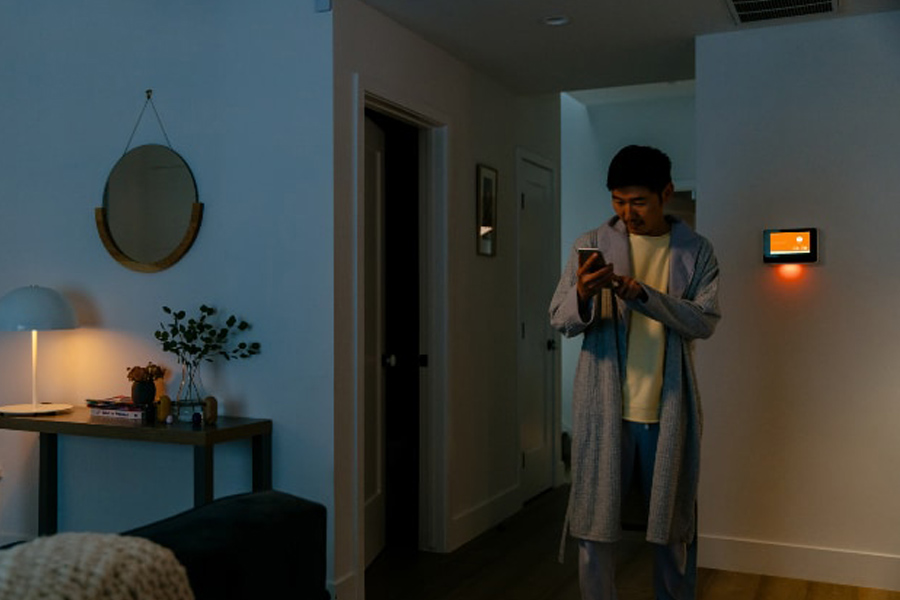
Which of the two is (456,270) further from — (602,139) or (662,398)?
(602,139)

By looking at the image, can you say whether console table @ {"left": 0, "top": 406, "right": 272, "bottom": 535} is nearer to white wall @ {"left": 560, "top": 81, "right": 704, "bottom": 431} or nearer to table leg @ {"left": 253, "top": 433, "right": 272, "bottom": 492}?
table leg @ {"left": 253, "top": 433, "right": 272, "bottom": 492}

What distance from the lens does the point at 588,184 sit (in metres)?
7.57

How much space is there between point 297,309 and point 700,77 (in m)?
2.07

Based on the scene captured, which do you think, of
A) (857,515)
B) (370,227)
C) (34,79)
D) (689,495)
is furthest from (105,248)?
(857,515)

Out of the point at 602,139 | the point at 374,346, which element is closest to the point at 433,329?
the point at 374,346

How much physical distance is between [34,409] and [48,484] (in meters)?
0.35

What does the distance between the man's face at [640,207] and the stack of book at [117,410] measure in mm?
1958

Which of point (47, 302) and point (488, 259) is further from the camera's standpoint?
point (488, 259)

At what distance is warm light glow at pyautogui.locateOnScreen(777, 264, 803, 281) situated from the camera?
3.98m

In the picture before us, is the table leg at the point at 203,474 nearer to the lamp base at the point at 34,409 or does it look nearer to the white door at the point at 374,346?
the lamp base at the point at 34,409

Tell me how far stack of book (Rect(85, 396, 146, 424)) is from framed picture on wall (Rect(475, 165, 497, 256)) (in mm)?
1878

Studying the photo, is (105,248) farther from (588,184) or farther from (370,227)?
(588,184)

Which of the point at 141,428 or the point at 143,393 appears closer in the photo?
the point at 141,428

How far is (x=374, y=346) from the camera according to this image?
14.2 feet
